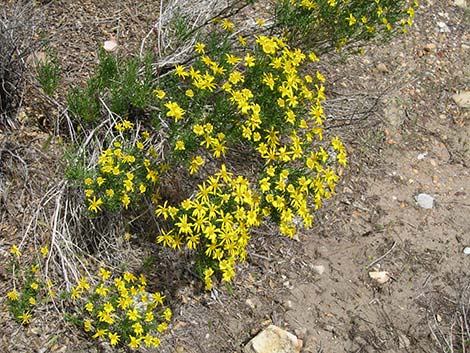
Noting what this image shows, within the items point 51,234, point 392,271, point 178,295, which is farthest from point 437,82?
point 51,234

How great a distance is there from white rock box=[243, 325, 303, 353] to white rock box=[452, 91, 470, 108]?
2.84 meters

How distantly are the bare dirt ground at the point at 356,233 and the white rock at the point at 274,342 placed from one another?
0.07 m

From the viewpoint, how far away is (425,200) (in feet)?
16.1

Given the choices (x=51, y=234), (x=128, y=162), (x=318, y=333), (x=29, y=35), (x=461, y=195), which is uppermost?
(x=29, y=35)

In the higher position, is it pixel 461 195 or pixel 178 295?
pixel 178 295

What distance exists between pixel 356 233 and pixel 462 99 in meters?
1.90

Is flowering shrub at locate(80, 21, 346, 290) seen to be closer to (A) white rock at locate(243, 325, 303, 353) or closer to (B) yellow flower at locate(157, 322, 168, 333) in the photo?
(B) yellow flower at locate(157, 322, 168, 333)

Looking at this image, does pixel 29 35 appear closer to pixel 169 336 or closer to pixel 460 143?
pixel 169 336

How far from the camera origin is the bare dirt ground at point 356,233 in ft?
13.0

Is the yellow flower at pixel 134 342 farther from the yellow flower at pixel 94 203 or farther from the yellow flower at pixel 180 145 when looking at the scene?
the yellow flower at pixel 180 145

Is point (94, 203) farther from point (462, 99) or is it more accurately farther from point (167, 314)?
point (462, 99)

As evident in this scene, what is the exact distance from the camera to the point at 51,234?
3.82 m

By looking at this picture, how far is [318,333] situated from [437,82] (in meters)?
2.82

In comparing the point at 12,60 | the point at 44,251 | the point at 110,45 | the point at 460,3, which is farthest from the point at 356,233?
the point at 460,3
